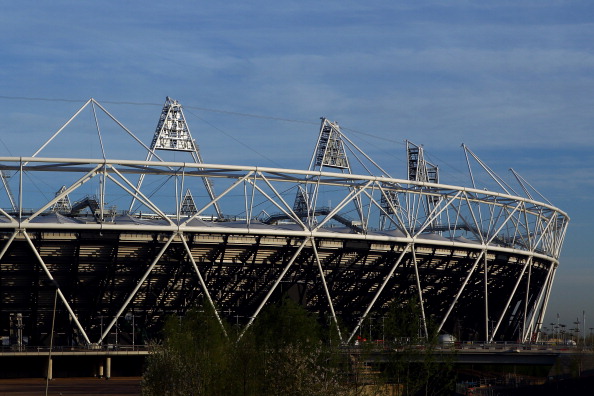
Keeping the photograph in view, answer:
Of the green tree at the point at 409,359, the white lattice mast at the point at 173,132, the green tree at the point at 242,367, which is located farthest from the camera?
the white lattice mast at the point at 173,132

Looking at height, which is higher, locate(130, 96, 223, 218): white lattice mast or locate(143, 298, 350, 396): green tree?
locate(130, 96, 223, 218): white lattice mast

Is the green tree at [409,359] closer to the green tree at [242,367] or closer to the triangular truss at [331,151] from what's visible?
the green tree at [242,367]

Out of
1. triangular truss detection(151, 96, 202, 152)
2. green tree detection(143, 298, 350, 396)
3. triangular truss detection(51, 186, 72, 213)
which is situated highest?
triangular truss detection(151, 96, 202, 152)

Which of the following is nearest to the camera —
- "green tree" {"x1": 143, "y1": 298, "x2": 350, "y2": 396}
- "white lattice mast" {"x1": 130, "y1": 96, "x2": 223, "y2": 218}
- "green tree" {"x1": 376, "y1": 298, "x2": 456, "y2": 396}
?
"green tree" {"x1": 143, "y1": 298, "x2": 350, "y2": 396}

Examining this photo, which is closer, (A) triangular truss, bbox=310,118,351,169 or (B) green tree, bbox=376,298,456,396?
(B) green tree, bbox=376,298,456,396

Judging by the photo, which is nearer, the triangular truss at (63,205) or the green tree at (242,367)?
the green tree at (242,367)

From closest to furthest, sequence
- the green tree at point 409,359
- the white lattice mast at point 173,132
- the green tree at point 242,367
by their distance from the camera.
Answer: the green tree at point 242,367 < the green tree at point 409,359 < the white lattice mast at point 173,132

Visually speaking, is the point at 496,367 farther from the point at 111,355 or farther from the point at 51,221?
the point at 51,221

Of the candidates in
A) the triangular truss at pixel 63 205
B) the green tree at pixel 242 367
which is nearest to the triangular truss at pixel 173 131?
the triangular truss at pixel 63 205

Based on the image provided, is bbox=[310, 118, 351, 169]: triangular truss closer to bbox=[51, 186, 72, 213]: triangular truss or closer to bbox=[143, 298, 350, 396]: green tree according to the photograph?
bbox=[51, 186, 72, 213]: triangular truss

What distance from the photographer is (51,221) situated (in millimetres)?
68000

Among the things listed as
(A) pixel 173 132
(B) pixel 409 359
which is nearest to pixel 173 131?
(A) pixel 173 132

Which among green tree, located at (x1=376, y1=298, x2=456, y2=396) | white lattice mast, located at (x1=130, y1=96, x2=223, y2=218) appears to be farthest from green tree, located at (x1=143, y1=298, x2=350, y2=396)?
white lattice mast, located at (x1=130, y1=96, x2=223, y2=218)

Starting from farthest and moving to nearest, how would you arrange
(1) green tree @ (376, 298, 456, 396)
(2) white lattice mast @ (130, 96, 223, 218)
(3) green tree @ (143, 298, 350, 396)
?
(2) white lattice mast @ (130, 96, 223, 218) < (1) green tree @ (376, 298, 456, 396) < (3) green tree @ (143, 298, 350, 396)
